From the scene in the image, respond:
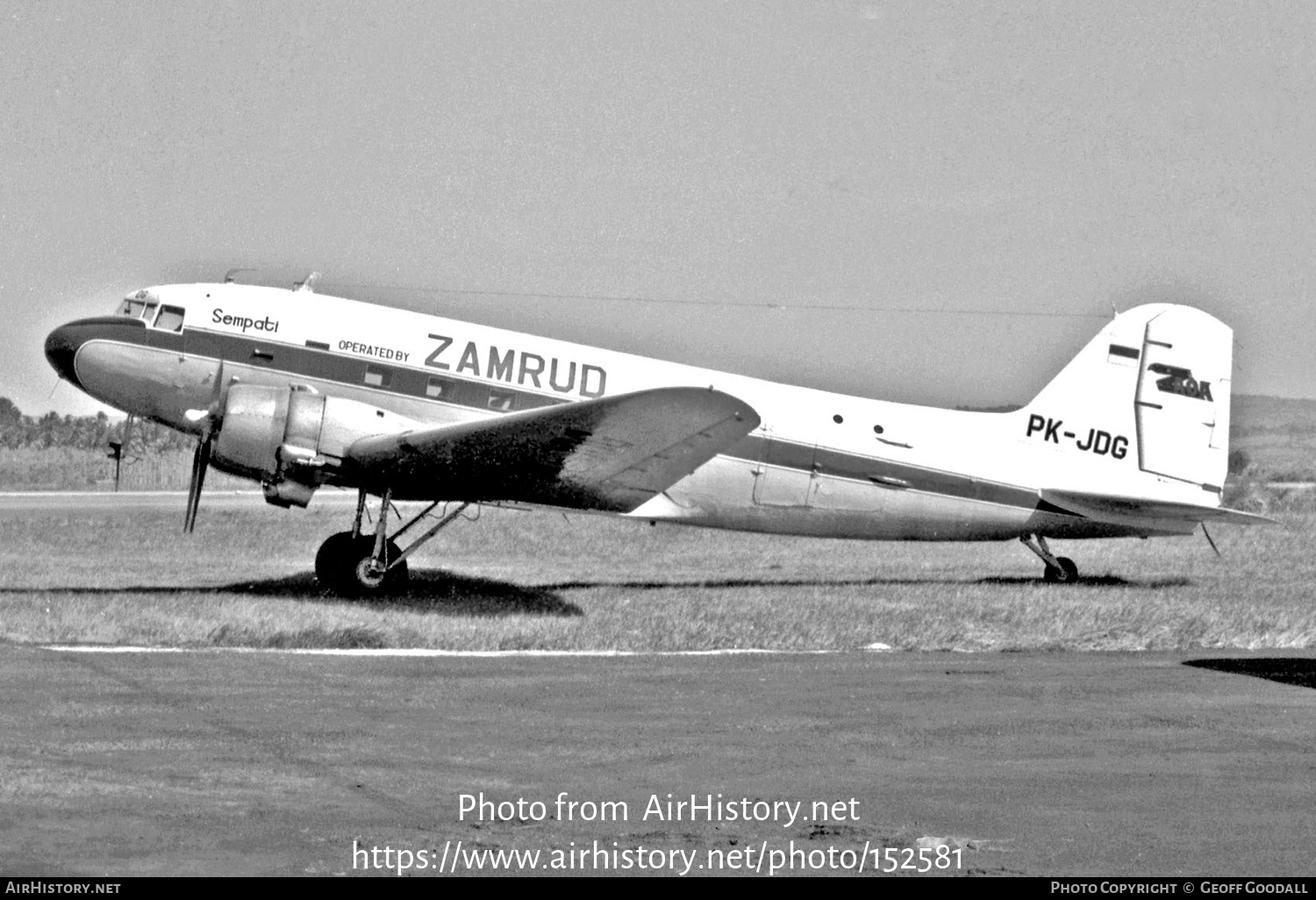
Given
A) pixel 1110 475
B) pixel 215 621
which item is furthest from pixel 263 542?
pixel 1110 475

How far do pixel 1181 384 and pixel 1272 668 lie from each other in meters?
9.64

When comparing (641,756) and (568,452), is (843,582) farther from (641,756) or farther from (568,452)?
(641,756)

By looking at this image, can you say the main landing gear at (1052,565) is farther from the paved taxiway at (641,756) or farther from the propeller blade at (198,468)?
the propeller blade at (198,468)

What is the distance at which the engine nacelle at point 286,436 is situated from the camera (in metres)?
20.4

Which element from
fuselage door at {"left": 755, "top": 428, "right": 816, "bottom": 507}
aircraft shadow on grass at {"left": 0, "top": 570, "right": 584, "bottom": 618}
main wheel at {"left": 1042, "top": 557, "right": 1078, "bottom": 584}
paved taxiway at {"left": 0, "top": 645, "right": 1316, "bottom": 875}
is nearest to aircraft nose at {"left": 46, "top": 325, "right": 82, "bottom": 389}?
aircraft shadow on grass at {"left": 0, "top": 570, "right": 584, "bottom": 618}

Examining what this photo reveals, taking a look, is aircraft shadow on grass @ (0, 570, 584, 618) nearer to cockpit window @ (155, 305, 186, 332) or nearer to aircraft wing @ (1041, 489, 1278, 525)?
cockpit window @ (155, 305, 186, 332)

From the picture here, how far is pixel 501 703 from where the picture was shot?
13.1 m

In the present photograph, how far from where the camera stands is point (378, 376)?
21797 millimetres

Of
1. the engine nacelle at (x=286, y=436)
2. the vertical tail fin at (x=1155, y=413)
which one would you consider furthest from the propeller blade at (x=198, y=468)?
the vertical tail fin at (x=1155, y=413)

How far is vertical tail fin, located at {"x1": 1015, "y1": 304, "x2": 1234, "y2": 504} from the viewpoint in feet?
80.6

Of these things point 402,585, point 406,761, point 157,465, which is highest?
point 406,761

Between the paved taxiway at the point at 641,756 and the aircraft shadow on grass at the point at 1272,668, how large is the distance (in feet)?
0.43
